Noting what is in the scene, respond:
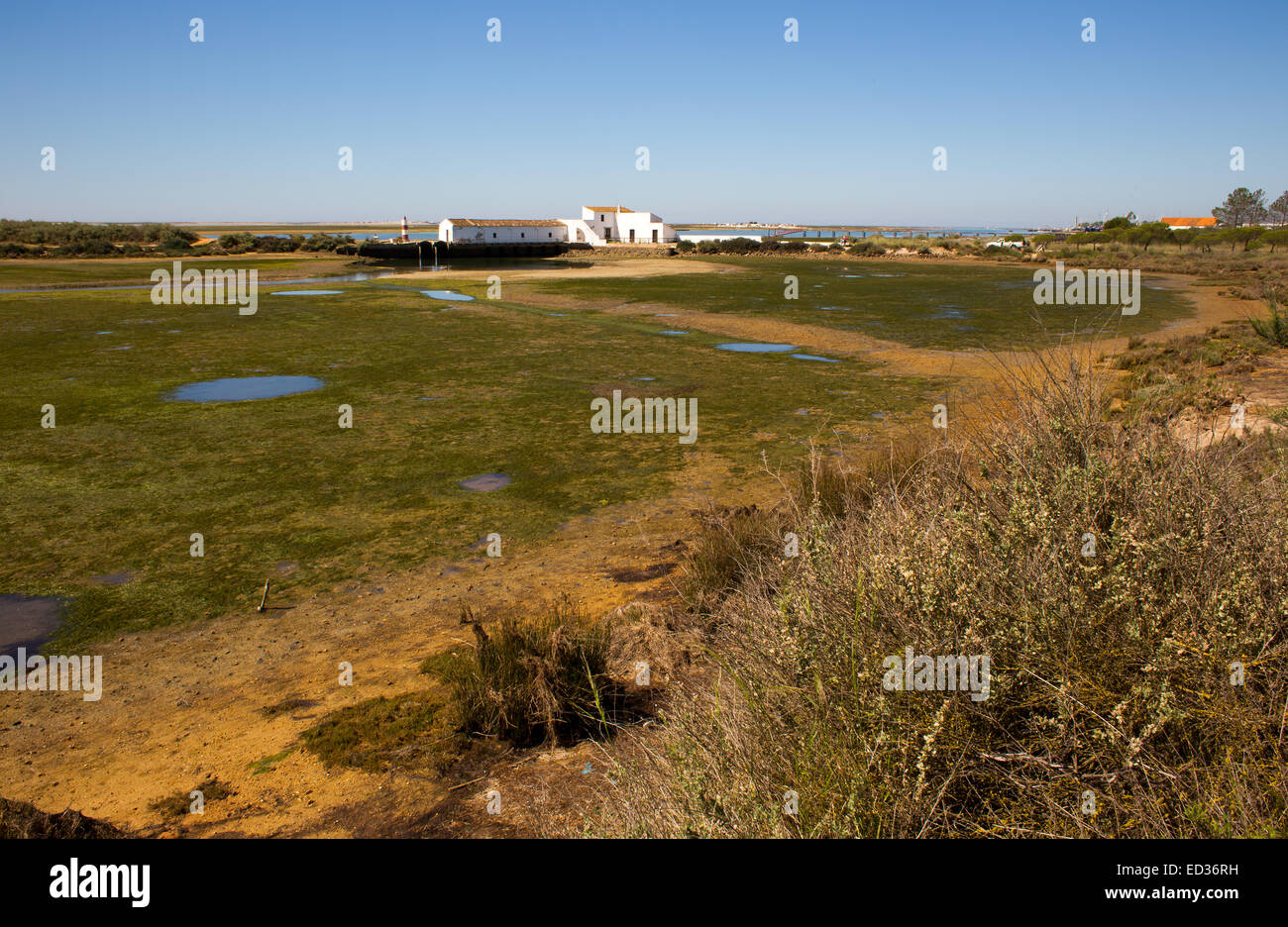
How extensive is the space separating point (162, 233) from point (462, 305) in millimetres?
60448

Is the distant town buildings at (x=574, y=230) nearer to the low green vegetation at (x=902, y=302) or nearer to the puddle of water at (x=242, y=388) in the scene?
the low green vegetation at (x=902, y=302)

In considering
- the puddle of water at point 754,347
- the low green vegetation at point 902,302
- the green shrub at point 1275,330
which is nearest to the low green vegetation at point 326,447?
the puddle of water at point 754,347

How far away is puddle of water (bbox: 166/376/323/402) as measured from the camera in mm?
11727

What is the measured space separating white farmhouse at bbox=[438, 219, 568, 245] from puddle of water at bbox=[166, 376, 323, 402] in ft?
173

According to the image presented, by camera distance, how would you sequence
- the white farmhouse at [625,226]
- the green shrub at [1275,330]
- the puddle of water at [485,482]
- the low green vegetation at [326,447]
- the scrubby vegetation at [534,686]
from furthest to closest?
the white farmhouse at [625,226] < the green shrub at [1275,330] < the puddle of water at [485,482] < the low green vegetation at [326,447] < the scrubby vegetation at [534,686]

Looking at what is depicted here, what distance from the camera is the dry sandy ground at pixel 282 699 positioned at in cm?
351

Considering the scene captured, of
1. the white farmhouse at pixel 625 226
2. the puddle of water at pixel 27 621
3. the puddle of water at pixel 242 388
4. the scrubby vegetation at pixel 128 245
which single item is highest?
the white farmhouse at pixel 625 226

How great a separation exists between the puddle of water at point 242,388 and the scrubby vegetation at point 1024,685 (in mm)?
10469

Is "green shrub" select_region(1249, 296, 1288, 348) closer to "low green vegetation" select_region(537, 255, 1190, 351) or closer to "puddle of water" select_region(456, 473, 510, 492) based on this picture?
"low green vegetation" select_region(537, 255, 1190, 351)

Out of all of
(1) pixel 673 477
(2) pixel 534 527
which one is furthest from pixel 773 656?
(1) pixel 673 477

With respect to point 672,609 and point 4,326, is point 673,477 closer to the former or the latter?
point 672,609

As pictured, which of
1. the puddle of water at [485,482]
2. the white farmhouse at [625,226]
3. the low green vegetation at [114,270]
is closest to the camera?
the puddle of water at [485,482]

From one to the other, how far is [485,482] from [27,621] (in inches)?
153

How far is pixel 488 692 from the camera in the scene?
400 cm
